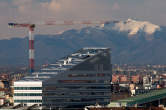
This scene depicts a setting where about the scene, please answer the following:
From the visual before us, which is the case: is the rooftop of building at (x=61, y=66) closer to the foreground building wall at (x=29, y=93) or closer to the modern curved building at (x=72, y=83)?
the modern curved building at (x=72, y=83)

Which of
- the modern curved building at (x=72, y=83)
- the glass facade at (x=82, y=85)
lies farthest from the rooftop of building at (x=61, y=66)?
the glass facade at (x=82, y=85)

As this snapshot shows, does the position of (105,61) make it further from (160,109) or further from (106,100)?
(160,109)

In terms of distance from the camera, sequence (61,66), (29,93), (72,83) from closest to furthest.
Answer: (29,93), (72,83), (61,66)

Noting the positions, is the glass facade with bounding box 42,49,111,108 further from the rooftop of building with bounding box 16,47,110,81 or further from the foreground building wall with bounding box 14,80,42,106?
the rooftop of building with bounding box 16,47,110,81

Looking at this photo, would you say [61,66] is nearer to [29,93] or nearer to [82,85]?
[82,85]

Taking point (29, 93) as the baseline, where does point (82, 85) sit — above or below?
above

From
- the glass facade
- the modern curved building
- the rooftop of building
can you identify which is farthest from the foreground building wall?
the rooftop of building

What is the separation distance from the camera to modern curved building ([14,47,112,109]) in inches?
7198

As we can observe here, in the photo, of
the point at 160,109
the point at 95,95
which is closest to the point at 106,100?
the point at 95,95

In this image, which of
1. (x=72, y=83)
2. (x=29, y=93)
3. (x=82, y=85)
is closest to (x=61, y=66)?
(x=72, y=83)

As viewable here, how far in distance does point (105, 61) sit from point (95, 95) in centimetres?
898

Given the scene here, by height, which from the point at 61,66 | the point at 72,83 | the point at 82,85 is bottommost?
the point at 82,85

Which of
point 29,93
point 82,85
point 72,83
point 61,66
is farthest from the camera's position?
point 61,66

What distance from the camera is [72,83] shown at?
Answer: 188 metres
